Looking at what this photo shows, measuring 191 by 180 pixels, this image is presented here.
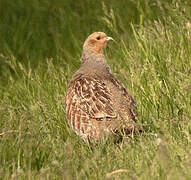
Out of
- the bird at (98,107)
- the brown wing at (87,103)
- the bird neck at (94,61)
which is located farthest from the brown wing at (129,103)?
the bird neck at (94,61)

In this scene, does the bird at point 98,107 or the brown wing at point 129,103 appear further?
the brown wing at point 129,103

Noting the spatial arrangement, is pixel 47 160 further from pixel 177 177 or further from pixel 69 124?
pixel 177 177

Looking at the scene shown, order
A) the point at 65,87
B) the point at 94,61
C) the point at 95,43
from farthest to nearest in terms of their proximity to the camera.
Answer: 1. the point at 65,87
2. the point at 95,43
3. the point at 94,61

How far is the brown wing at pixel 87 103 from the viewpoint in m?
4.56

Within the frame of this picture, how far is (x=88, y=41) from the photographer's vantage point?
18.4 feet

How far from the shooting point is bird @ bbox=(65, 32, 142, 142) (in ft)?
14.6

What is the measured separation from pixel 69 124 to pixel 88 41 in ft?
3.60

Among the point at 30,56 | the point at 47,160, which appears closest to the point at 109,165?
the point at 47,160

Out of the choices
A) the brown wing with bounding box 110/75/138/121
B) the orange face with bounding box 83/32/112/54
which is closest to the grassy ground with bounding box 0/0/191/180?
the brown wing with bounding box 110/75/138/121

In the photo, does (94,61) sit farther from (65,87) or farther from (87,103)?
(87,103)

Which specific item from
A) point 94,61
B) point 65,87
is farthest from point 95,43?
point 65,87

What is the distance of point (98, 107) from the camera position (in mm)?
4574

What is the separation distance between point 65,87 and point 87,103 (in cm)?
117

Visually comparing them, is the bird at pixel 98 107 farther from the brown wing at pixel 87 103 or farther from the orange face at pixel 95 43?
the orange face at pixel 95 43
